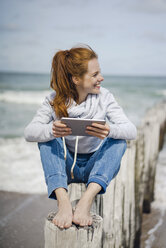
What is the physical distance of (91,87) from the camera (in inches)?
84.3

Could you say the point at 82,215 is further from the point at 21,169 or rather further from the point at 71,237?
the point at 21,169

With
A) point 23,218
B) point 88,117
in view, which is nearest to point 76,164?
point 88,117

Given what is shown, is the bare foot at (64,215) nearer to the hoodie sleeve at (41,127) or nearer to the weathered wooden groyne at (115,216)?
the weathered wooden groyne at (115,216)

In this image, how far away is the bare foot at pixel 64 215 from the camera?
4.77ft

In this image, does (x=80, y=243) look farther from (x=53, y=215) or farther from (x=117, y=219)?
(x=117, y=219)

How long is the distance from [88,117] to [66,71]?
395 mm

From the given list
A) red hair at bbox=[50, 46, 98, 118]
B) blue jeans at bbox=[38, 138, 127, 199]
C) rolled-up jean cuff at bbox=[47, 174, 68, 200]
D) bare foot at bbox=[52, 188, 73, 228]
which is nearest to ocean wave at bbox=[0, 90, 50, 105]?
red hair at bbox=[50, 46, 98, 118]

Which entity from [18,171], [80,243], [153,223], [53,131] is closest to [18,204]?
[18,171]

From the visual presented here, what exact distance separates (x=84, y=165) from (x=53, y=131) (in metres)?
0.47

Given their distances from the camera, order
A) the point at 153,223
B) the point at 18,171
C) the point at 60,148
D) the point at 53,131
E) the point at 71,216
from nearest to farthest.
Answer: the point at 71,216, the point at 53,131, the point at 60,148, the point at 153,223, the point at 18,171

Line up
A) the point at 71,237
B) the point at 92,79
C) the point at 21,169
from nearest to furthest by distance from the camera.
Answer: the point at 71,237 → the point at 92,79 → the point at 21,169

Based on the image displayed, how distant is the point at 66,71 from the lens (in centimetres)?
214

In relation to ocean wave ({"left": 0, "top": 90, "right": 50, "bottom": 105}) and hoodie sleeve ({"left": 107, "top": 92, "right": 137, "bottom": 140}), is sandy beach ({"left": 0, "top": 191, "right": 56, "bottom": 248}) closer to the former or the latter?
hoodie sleeve ({"left": 107, "top": 92, "right": 137, "bottom": 140})

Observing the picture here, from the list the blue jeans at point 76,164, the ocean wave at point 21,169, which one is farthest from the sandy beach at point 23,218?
the blue jeans at point 76,164
